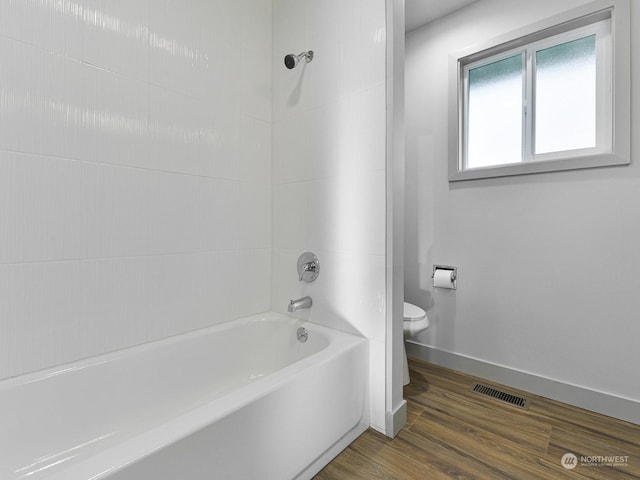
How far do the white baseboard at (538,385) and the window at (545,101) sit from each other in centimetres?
125

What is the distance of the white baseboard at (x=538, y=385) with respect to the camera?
1.58 m

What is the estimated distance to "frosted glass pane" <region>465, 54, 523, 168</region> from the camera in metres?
2.04

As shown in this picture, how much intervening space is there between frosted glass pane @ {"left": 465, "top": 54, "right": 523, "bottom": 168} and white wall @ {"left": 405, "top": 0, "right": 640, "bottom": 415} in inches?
7.9

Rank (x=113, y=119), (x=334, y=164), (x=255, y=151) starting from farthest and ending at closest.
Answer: (x=255, y=151), (x=334, y=164), (x=113, y=119)

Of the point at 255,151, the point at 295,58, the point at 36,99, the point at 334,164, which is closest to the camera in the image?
the point at 36,99

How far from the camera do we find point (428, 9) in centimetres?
216

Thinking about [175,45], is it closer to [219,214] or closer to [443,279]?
[219,214]

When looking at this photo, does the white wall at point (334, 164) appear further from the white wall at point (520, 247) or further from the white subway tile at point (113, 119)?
the white wall at point (520, 247)

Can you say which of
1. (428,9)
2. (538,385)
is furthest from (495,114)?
→ (538,385)

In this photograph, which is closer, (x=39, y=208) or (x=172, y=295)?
(x=39, y=208)

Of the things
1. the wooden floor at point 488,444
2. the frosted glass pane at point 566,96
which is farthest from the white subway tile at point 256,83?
the wooden floor at point 488,444

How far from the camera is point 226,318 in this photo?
5.62 ft

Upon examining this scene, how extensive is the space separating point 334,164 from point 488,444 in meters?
1.51

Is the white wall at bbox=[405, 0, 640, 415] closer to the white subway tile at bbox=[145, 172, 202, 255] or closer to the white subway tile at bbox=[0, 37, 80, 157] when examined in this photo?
the white subway tile at bbox=[145, 172, 202, 255]
